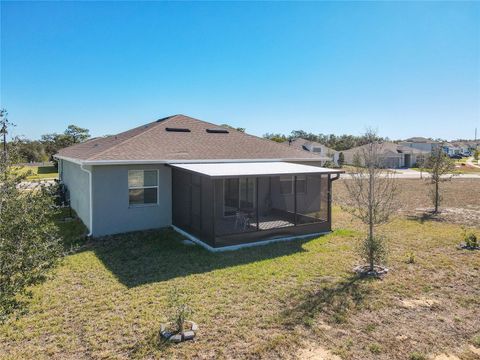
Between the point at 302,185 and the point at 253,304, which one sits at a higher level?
the point at 302,185

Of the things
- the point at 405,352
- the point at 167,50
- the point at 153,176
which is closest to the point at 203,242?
the point at 153,176

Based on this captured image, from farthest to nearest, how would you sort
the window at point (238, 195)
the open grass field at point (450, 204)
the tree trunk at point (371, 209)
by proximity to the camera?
1. the open grass field at point (450, 204)
2. the window at point (238, 195)
3. the tree trunk at point (371, 209)

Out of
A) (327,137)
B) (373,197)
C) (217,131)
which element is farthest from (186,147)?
(327,137)

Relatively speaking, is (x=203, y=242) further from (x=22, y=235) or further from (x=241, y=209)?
(x=22, y=235)

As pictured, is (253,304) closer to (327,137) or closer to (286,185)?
(286,185)

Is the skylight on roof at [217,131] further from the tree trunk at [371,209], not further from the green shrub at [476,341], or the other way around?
the green shrub at [476,341]

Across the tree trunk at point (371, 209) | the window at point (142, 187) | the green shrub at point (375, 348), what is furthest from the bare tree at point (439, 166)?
the green shrub at point (375, 348)

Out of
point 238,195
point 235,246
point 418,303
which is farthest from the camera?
point 238,195
